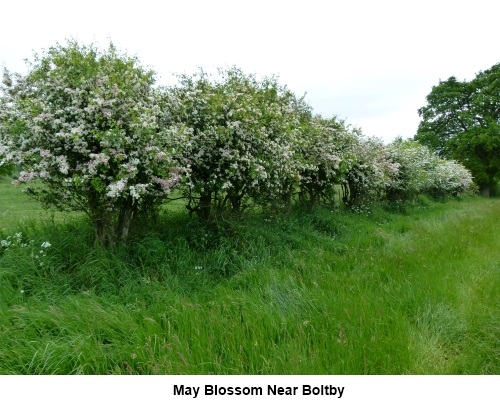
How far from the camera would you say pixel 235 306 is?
3748 mm

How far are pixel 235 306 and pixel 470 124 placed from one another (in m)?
39.3

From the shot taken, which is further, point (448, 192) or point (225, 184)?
point (448, 192)

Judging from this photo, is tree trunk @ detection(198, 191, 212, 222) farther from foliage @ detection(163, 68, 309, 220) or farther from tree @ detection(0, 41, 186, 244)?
tree @ detection(0, 41, 186, 244)

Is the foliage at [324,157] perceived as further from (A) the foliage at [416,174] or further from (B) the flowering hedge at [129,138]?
(A) the foliage at [416,174]

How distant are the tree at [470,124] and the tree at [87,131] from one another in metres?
35.7

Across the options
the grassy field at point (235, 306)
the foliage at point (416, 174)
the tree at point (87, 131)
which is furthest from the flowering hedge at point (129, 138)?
the foliage at point (416, 174)

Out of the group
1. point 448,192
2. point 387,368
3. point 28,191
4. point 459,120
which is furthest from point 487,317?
point 459,120

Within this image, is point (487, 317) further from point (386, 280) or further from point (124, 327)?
point (124, 327)

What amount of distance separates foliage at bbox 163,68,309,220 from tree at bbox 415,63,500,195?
32.7 metres

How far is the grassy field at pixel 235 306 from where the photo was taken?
2.83m

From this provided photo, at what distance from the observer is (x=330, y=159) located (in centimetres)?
1009

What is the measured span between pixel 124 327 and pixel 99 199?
2.58 metres

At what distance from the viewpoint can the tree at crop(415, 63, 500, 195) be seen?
3150cm

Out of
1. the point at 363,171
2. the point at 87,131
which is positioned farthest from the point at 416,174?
the point at 87,131
